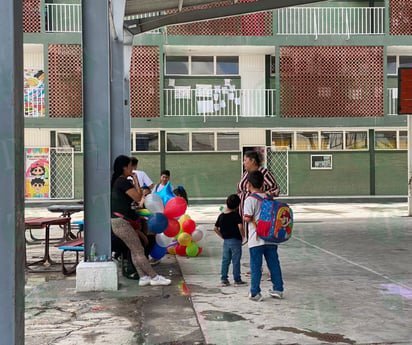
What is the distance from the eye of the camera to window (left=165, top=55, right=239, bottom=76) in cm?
2764

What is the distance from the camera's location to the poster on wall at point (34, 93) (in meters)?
26.0

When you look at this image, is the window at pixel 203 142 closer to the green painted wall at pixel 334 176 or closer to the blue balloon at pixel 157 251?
the green painted wall at pixel 334 176

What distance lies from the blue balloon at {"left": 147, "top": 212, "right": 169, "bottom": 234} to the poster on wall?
1945 centimetres

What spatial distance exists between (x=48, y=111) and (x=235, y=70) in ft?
30.0

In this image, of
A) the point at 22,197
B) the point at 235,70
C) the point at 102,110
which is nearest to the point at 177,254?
the point at 102,110

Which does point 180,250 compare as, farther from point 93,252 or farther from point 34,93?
point 34,93

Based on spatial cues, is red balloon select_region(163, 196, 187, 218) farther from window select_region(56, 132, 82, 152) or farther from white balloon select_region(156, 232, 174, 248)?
window select_region(56, 132, 82, 152)

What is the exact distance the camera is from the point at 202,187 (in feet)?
88.5

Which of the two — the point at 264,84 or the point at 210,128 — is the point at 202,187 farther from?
the point at 264,84

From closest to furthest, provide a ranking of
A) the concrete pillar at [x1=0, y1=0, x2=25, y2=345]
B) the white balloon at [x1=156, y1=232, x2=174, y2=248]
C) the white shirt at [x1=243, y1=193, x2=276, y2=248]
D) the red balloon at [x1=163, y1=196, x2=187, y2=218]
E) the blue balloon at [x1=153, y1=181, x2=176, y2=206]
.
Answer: the concrete pillar at [x1=0, y1=0, x2=25, y2=345] → the white shirt at [x1=243, y1=193, x2=276, y2=248] → the white balloon at [x1=156, y1=232, x2=174, y2=248] → the red balloon at [x1=163, y1=196, x2=187, y2=218] → the blue balloon at [x1=153, y1=181, x2=176, y2=206]

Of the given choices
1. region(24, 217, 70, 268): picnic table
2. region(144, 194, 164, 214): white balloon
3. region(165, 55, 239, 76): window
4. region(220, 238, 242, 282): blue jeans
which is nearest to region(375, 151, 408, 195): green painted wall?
region(165, 55, 239, 76): window

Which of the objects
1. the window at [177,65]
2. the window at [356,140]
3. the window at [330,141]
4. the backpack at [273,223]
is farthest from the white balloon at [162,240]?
the window at [356,140]

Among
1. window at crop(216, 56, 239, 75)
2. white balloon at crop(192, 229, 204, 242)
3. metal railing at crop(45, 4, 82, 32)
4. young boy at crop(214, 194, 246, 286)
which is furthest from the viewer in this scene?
window at crop(216, 56, 239, 75)

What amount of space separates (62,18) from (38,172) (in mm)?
7303
